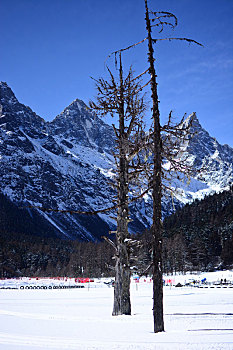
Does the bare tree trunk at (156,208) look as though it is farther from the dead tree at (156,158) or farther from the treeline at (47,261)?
the treeline at (47,261)

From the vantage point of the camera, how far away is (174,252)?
8781 cm

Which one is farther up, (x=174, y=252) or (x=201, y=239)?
(x=201, y=239)

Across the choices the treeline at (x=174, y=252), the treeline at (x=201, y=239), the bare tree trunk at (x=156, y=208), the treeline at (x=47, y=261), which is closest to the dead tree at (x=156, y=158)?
the bare tree trunk at (x=156, y=208)

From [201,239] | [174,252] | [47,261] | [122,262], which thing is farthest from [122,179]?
[47,261]

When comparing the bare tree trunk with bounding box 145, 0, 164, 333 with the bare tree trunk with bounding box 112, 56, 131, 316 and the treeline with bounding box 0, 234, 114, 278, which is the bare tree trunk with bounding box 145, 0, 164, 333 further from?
the treeline with bounding box 0, 234, 114, 278

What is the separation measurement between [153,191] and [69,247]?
16948cm

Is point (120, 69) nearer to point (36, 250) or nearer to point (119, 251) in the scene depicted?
point (119, 251)

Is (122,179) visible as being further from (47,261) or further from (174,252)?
(47,261)

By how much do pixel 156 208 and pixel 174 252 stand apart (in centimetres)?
8187

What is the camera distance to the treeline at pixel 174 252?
295ft

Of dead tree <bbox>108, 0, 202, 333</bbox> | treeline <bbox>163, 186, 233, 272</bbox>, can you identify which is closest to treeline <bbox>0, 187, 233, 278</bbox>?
treeline <bbox>163, 186, 233, 272</bbox>

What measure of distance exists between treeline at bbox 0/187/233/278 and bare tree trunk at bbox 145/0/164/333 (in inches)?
2536

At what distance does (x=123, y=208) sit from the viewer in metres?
13.4

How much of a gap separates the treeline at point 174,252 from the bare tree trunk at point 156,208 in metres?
64.4
